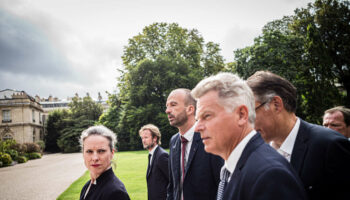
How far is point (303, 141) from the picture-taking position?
7.22ft

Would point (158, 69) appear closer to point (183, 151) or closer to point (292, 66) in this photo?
point (292, 66)

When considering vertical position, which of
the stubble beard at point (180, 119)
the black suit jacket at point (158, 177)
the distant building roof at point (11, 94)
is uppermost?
the distant building roof at point (11, 94)

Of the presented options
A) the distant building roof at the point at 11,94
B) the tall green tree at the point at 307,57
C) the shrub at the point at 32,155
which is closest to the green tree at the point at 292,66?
the tall green tree at the point at 307,57

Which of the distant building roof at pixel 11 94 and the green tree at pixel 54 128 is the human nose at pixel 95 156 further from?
the green tree at pixel 54 128

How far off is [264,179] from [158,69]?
112 feet

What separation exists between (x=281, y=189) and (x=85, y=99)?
7354cm

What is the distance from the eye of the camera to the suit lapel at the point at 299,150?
2139 mm

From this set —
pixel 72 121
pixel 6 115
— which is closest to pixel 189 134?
pixel 6 115

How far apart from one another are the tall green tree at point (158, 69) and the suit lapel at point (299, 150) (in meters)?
30.1

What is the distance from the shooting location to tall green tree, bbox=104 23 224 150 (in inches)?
1353

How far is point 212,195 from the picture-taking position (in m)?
3.10

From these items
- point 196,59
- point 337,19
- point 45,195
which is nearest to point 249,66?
point 196,59

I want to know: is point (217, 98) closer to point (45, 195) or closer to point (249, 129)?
point (249, 129)

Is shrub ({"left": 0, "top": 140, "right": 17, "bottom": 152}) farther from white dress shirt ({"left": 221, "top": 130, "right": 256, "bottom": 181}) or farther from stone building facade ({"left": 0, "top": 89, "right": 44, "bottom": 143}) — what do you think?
white dress shirt ({"left": 221, "top": 130, "right": 256, "bottom": 181})
